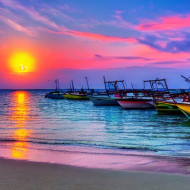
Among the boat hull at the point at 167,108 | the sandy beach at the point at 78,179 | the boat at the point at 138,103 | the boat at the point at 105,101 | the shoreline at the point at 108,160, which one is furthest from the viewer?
the boat at the point at 105,101

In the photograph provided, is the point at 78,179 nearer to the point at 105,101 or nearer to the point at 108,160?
the point at 108,160

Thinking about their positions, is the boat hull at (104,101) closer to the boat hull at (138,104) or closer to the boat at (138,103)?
the boat at (138,103)

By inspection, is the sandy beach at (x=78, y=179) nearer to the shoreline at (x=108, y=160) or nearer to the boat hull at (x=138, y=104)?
the shoreline at (x=108, y=160)

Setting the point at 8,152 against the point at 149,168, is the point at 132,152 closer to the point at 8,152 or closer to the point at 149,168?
the point at 149,168

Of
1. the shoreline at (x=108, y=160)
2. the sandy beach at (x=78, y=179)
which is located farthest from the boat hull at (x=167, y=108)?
the sandy beach at (x=78, y=179)

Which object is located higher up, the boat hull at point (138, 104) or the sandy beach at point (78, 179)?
the sandy beach at point (78, 179)

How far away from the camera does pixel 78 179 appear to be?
7320mm

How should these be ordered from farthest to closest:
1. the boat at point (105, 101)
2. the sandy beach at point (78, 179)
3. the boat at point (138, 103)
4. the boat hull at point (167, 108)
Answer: the boat at point (105, 101) → the boat at point (138, 103) → the boat hull at point (167, 108) → the sandy beach at point (78, 179)

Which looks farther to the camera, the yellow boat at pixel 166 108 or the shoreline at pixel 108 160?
the yellow boat at pixel 166 108

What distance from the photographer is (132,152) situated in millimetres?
12211

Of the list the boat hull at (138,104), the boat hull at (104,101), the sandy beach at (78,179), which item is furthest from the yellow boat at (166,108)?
the sandy beach at (78,179)

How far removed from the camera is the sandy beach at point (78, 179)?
6598 mm

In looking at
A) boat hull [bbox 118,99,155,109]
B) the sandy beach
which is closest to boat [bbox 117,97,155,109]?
boat hull [bbox 118,99,155,109]

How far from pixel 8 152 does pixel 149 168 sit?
5399 millimetres
